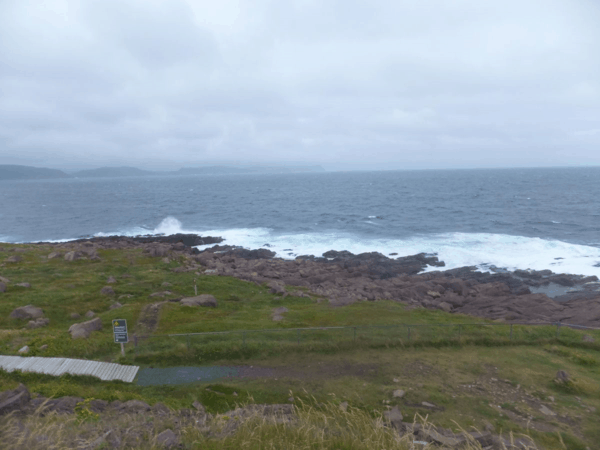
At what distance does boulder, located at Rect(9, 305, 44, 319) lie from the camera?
65.9ft

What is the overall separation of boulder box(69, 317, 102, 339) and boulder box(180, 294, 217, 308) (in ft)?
18.7

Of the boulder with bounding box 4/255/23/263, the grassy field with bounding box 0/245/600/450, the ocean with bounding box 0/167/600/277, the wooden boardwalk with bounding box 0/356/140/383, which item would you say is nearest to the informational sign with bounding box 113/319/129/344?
the grassy field with bounding box 0/245/600/450

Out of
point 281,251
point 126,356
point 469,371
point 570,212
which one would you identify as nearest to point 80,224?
point 281,251

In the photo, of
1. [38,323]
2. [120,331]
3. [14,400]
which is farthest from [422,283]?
[14,400]

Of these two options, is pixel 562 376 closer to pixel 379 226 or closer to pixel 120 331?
pixel 120 331

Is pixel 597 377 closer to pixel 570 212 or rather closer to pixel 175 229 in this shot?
pixel 175 229

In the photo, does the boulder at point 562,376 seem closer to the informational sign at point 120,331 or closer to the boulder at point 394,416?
the boulder at point 394,416

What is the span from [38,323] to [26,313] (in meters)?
1.79

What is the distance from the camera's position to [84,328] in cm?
1800

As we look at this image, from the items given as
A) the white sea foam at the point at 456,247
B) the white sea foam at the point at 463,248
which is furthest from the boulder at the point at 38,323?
the white sea foam at the point at 463,248

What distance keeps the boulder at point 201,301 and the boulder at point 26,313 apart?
25.9 ft

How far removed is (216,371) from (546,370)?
46.9ft

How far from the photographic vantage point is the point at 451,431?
1077 cm

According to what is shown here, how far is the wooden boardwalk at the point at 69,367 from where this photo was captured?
13.9m
